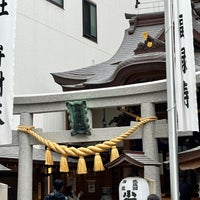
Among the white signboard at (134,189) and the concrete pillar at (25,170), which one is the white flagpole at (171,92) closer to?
the white signboard at (134,189)

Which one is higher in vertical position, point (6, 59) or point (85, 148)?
point (6, 59)

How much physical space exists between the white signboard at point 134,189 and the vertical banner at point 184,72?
1284 millimetres

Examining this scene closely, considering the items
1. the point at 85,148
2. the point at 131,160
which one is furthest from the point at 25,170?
the point at 131,160

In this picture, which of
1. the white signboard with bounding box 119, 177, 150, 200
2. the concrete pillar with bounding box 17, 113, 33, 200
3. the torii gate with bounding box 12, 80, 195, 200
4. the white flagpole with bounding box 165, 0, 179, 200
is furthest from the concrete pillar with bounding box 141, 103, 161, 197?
the concrete pillar with bounding box 17, 113, 33, 200

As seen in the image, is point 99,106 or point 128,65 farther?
point 128,65

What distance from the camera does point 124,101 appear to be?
10773 mm

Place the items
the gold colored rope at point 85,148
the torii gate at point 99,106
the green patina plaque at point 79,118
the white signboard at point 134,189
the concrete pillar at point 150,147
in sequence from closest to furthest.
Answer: the white signboard at point 134,189
the concrete pillar at point 150,147
the torii gate at point 99,106
the gold colored rope at point 85,148
the green patina plaque at point 79,118

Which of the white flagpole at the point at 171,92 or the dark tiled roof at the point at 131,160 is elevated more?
the white flagpole at the point at 171,92

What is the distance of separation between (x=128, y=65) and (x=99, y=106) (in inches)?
84.6

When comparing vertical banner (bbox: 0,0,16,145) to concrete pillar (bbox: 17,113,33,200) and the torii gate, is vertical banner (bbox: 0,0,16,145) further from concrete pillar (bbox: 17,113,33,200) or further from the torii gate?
concrete pillar (bbox: 17,113,33,200)

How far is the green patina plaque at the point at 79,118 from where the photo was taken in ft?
35.6

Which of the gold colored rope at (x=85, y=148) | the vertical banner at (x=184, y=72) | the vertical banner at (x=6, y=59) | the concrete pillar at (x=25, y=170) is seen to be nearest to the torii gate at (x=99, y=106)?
the concrete pillar at (x=25, y=170)

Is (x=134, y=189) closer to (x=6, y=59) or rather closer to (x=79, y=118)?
(x=79, y=118)

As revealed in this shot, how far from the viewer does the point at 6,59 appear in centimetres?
871
